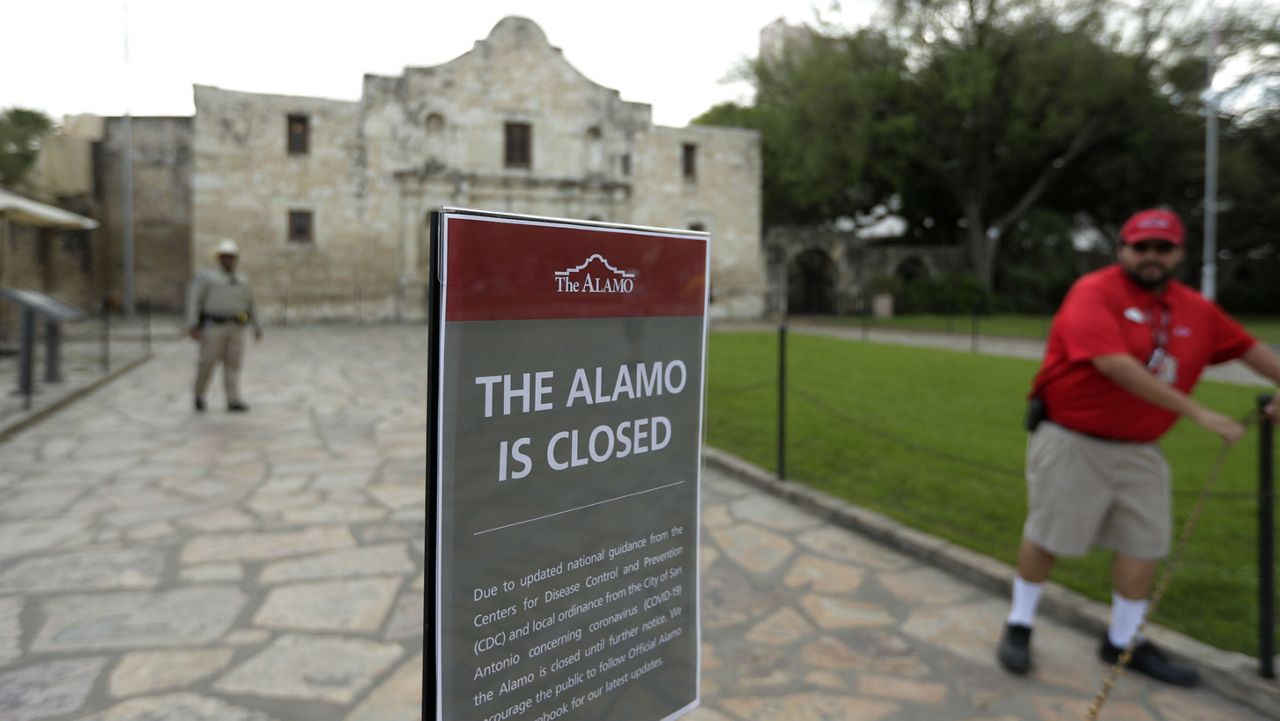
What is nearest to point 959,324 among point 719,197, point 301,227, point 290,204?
point 719,197

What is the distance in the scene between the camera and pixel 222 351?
28.4 ft

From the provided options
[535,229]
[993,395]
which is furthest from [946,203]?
[535,229]

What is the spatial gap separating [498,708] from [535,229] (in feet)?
3.06

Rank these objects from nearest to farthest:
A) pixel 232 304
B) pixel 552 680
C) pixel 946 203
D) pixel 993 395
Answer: pixel 552 680 < pixel 232 304 < pixel 993 395 < pixel 946 203

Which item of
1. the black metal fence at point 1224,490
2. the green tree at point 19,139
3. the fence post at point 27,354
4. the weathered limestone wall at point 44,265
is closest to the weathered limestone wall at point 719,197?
the weathered limestone wall at point 44,265

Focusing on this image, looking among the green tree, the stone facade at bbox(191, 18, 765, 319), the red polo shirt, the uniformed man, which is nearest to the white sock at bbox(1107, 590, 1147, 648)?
the red polo shirt

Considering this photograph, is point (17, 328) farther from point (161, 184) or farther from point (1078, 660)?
point (1078, 660)

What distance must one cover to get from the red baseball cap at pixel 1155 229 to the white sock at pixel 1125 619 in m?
1.45

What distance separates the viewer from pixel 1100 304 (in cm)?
325

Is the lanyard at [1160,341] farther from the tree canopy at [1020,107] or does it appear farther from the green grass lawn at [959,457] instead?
the tree canopy at [1020,107]

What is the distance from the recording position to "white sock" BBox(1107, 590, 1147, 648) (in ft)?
11.1

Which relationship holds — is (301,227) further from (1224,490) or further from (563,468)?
(563,468)

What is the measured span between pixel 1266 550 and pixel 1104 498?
2.13ft

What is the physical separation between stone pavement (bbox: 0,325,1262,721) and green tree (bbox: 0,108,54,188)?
20.3 metres
